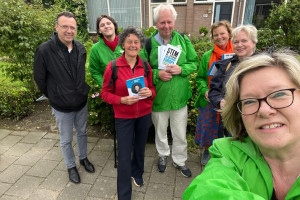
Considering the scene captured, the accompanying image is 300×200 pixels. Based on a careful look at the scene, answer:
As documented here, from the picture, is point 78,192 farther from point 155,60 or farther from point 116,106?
point 155,60

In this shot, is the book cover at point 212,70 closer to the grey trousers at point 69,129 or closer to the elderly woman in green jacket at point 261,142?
the elderly woman in green jacket at point 261,142

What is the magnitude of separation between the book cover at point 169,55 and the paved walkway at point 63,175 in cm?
163

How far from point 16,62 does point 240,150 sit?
5.71 m

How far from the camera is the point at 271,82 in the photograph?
3.42 ft

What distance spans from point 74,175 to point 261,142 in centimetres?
265

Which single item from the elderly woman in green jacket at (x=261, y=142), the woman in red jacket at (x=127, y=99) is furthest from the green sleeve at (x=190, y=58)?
the elderly woman in green jacket at (x=261, y=142)

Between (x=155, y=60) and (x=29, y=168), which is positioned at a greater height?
(x=155, y=60)

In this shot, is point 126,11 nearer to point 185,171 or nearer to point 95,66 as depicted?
point 95,66

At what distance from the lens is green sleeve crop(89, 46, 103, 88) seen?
2.87 metres

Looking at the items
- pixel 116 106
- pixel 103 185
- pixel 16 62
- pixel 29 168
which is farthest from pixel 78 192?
pixel 16 62

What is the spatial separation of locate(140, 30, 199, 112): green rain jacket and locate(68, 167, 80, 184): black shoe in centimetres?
147

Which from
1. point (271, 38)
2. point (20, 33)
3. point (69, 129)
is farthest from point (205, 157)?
point (271, 38)

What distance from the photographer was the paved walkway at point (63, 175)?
8.91 feet

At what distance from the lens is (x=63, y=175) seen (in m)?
3.05
